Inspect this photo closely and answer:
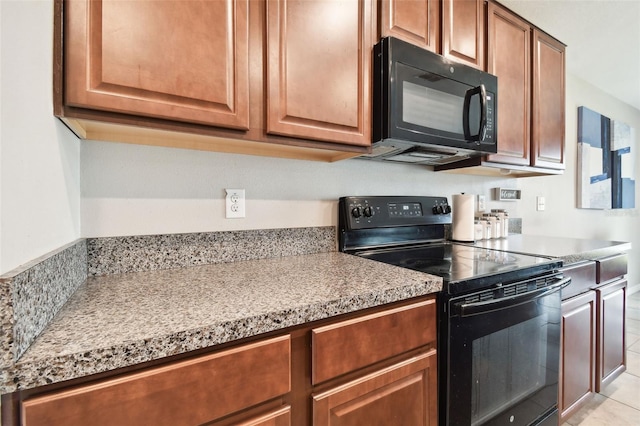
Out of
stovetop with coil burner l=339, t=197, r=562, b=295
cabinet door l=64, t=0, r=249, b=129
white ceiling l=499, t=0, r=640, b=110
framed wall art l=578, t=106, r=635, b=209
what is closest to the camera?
cabinet door l=64, t=0, r=249, b=129

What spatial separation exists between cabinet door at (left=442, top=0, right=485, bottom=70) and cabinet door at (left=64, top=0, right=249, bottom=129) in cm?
97

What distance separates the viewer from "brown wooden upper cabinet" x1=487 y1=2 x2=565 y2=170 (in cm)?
166

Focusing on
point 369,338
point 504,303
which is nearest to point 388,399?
point 369,338

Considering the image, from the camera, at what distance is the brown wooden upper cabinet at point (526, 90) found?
65.5 inches

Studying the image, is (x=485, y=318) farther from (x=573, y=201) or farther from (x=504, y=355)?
(x=573, y=201)

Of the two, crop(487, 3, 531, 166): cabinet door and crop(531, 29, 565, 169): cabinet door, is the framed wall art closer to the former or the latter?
crop(531, 29, 565, 169): cabinet door

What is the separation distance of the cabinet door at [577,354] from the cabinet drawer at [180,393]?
153cm

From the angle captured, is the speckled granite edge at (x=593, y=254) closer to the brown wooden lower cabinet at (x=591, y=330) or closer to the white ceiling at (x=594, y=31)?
the brown wooden lower cabinet at (x=591, y=330)

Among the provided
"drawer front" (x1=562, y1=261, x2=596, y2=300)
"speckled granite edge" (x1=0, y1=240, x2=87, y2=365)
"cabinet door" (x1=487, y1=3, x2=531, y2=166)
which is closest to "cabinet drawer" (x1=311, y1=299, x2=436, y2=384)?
"speckled granite edge" (x1=0, y1=240, x2=87, y2=365)

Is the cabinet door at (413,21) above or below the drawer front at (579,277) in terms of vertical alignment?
above

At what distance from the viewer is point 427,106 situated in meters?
1.26

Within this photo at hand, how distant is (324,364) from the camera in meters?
0.76

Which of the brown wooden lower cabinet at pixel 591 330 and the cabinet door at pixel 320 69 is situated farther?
the brown wooden lower cabinet at pixel 591 330

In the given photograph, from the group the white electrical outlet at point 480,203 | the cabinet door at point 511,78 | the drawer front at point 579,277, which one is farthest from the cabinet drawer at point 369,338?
the white electrical outlet at point 480,203
